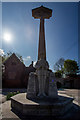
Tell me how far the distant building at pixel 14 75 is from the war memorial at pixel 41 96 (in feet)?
51.6

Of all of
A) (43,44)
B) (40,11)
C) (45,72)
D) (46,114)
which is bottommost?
(46,114)

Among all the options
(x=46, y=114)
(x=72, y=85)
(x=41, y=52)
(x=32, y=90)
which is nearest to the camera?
(x=46, y=114)

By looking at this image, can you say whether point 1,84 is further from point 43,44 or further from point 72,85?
point 72,85

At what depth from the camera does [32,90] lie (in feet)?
16.6

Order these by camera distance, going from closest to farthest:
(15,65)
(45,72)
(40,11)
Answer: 1. (45,72)
2. (40,11)
3. (15,65)

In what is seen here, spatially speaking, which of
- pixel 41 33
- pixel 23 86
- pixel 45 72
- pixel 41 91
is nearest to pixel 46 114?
pixel 41 91

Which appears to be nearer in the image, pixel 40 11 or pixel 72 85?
pixel 40 11

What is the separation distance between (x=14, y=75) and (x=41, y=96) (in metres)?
17.4

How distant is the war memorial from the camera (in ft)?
11.3

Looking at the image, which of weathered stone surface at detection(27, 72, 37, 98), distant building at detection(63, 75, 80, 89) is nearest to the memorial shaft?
weathered stone surface at detection(27, 72, 37, 98)

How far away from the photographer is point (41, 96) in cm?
491

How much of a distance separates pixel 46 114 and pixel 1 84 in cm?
1975

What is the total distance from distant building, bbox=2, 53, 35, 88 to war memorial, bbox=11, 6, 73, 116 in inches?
620

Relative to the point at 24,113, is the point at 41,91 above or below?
above
